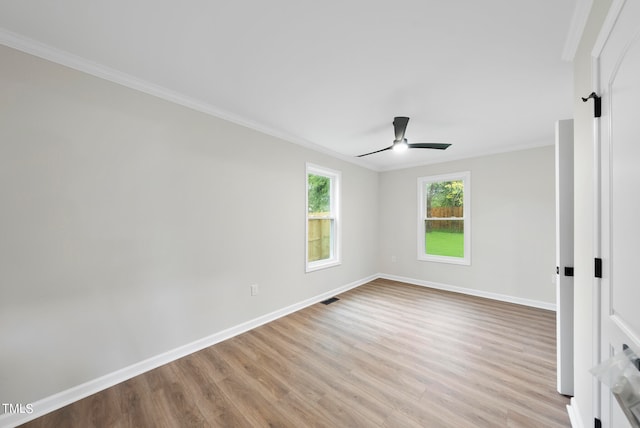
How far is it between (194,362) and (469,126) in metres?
4.06

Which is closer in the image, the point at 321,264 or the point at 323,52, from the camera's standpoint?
the point at 323,52

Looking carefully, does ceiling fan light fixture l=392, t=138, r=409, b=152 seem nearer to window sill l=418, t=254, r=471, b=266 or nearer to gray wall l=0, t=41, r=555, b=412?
gray wall l=0, t=41, r=555, b=412

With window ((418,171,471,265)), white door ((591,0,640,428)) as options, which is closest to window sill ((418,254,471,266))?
window ((418,171,471,265))

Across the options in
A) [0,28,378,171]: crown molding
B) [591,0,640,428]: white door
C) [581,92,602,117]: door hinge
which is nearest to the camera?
[591,0,640,428]: white door

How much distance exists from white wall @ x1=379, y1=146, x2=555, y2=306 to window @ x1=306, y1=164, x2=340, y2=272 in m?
1.76

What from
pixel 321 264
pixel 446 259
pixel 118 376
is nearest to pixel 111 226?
pixel 118 376

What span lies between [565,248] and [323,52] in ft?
7.41

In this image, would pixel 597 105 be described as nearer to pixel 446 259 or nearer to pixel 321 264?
pixel 321 264

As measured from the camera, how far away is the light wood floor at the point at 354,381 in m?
1.62

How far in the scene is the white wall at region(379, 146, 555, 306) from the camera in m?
3.54

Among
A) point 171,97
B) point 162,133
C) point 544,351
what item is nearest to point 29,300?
point 162,133

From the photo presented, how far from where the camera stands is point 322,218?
4.17 metres

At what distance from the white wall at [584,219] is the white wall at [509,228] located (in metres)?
2.61

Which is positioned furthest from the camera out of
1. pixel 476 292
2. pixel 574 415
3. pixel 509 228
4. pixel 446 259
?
pixel 446 259
